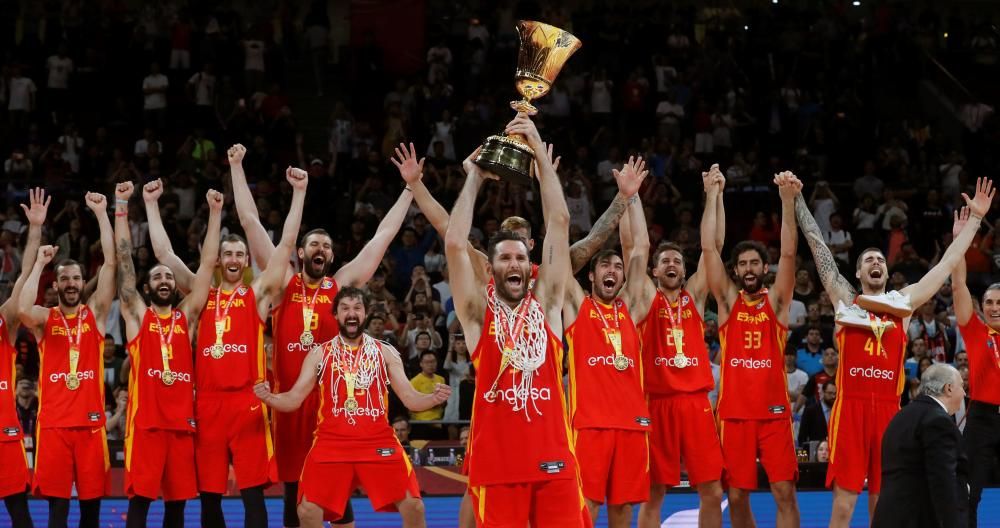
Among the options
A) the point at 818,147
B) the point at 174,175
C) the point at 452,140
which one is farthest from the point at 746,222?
the point at 174,175

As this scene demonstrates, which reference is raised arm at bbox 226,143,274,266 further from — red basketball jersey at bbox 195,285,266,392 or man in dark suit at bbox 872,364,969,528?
man in dark suit at bbox 872,364,969,528

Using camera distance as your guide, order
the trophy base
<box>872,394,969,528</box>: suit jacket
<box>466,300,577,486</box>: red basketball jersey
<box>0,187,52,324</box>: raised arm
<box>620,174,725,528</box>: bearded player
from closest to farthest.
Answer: <box>466,300,577,486</box>: red basketball jersey → the trophy base → <box>872,394,969,528</box>: suit jacket → <box>620,174,725,528</box>: bearded player → <box>0,187,52,324</box>: raised arm

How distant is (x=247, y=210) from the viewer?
9.53 metres

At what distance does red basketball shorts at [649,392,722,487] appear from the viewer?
908 centimetres

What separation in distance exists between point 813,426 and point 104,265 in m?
7.07

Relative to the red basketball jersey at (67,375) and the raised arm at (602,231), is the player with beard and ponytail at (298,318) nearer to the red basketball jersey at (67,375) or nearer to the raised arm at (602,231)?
the red basketball jersey at (67,375)

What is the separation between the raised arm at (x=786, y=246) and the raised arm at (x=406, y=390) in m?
2.59

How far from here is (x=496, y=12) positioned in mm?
22109

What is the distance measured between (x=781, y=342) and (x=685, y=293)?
793 mm

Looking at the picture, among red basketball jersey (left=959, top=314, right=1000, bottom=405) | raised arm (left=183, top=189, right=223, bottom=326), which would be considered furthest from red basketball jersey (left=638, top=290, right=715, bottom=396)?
raised arm (left=183, top=189, right=223, bottom=326)

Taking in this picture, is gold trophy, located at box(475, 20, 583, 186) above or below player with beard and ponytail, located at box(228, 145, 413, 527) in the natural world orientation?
above

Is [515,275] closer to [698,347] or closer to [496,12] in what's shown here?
[698,347]

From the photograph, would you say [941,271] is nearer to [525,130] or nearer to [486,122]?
[525,130]

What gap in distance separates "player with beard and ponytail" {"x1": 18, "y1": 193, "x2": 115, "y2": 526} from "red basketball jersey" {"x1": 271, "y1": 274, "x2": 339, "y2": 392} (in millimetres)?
1364
